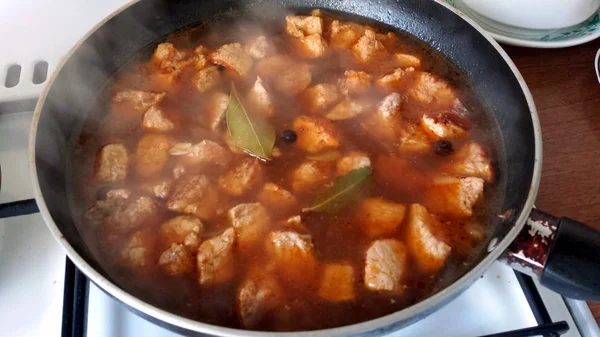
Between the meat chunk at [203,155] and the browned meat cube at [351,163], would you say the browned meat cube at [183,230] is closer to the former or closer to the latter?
the meat chunk at [203,155]

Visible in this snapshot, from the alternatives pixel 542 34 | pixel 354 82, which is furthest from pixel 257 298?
pixel 542 34

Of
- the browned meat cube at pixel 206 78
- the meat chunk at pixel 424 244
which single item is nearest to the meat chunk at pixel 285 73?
the browned meat cube at pixel 206 78

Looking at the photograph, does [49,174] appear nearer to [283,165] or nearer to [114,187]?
[114,187]

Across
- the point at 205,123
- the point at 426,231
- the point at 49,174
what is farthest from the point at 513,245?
the point at 49,174

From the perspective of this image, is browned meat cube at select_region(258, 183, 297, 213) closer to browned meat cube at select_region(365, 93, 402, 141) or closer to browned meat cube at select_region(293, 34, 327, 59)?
browned meat cube at select_region(365, 93, 402, 141)

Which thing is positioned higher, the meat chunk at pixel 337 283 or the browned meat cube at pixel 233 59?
the browned meat cube at pixel 233 59

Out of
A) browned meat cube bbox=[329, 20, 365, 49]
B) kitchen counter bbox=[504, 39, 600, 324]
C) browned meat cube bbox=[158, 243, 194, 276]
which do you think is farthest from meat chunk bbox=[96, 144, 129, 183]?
kitchen counter bbox=[504, 39, 600, 324]
